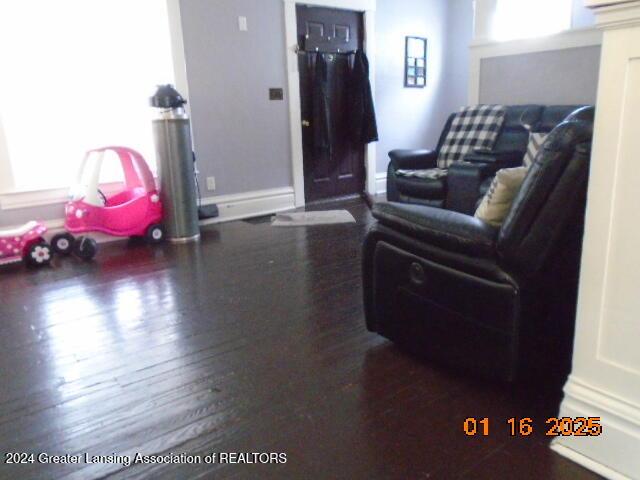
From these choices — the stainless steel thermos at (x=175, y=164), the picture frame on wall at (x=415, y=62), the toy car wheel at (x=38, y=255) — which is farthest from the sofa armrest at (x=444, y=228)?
the picture frame on wall at (x=415, y=62)

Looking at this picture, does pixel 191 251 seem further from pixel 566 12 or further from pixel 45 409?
pixel 566 12

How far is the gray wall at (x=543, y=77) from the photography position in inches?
147

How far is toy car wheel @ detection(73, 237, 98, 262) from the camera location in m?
3.57

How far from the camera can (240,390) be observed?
5.98 ft

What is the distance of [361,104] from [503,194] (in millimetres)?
3994

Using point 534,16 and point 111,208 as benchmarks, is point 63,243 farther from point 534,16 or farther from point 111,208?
point 534,16

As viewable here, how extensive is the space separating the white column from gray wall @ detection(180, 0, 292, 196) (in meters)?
3.72

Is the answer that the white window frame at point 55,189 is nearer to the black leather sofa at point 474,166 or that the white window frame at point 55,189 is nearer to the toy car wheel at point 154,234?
the toy car wheel at point 154,234

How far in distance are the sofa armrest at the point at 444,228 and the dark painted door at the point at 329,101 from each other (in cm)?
350

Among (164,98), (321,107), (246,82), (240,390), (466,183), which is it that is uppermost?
(246,82)

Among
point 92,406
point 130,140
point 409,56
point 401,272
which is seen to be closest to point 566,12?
point 409,56

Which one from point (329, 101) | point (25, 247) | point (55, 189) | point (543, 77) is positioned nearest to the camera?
point (25, 247)

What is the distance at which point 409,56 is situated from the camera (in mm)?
5961

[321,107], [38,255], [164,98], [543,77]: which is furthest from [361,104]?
[38,255]
